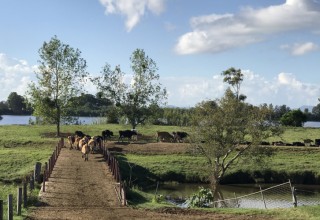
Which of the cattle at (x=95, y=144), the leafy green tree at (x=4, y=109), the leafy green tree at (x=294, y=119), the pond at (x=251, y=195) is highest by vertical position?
the leafy green tree at (x=4, y=109)

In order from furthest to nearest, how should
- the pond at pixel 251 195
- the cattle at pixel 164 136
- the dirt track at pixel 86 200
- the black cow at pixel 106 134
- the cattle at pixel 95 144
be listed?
the cattle at pixel 164 136 → the black cow at pixel 106 134 → the cattle at pixel 95 144 → the pond at pixel 251 195 → the dirt track at pixel 86 200

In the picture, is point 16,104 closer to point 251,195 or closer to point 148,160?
point 148,160

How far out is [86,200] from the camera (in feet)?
68.3

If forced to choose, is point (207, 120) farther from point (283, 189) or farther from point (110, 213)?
point (110, 213)

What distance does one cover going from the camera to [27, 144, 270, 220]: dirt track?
58.6ft

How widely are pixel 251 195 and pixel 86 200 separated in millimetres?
16160

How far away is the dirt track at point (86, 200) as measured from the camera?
58.6 ft

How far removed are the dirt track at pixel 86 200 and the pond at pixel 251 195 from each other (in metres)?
6.03

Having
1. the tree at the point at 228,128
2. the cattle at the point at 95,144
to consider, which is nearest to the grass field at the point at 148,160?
Answer: the cattle at the point at 95,144

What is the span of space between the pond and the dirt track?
19.8 ft

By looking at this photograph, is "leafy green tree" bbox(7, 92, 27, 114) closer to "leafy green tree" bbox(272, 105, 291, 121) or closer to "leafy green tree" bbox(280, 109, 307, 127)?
"leafy green tree" bbox(272, 105, 291, 121)

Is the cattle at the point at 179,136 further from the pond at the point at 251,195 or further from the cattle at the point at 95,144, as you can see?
the pond at the point at 251,195

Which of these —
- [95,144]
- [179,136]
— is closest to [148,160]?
[95,144]

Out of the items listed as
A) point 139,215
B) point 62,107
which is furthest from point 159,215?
point 62,107
